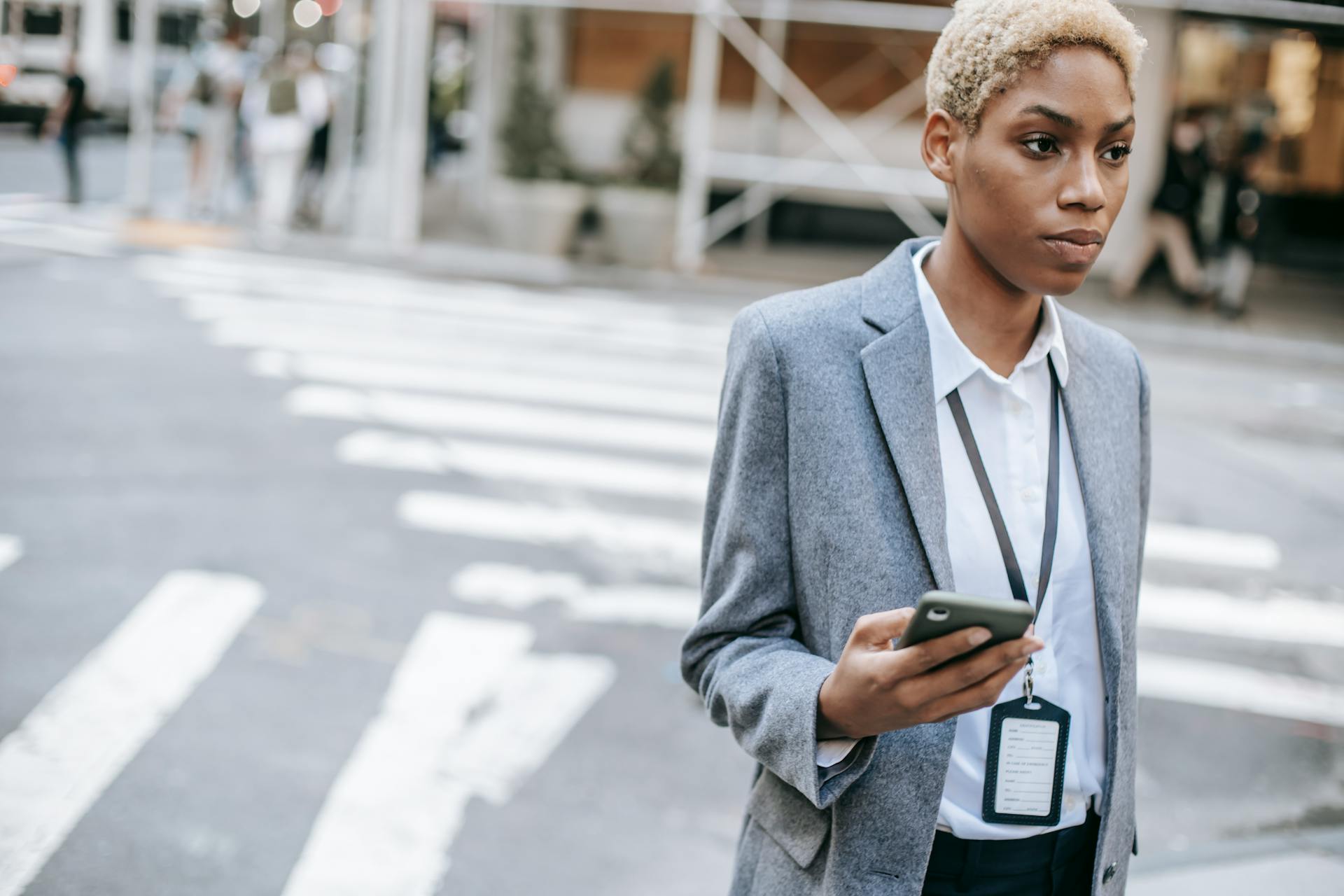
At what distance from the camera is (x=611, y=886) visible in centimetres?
402

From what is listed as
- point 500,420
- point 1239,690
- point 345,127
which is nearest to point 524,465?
point 500,420

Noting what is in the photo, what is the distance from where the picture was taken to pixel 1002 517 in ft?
6.17

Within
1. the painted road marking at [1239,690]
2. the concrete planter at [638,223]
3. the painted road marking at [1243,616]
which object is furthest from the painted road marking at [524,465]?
the concrete planter at [638,223]

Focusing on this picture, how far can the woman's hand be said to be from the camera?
151cm

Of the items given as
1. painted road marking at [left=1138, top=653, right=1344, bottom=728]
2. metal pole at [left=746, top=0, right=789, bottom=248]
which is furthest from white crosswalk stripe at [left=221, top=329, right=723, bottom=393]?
metal pole at [left=746, top=0, right=789, bottom=248]

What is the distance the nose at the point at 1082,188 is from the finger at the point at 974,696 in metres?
0.63

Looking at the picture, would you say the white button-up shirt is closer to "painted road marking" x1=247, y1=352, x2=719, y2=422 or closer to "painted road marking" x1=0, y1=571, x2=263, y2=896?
"painted road marking" x1=0, y1=571, x2=263, y2=896

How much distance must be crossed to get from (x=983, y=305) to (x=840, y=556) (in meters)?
0.44

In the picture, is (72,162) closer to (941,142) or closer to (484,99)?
(484,99)

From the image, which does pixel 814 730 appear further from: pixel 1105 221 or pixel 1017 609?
pixel 1105 221

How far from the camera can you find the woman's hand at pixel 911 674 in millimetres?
1511

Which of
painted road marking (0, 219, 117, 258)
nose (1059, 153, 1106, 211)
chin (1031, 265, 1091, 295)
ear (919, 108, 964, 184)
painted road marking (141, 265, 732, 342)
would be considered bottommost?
painted road marking (141, 265, 732, 342)

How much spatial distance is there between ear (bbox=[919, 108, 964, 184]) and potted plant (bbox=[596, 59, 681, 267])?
14975mm

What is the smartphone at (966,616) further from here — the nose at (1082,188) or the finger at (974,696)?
the nose at (1082,188)
